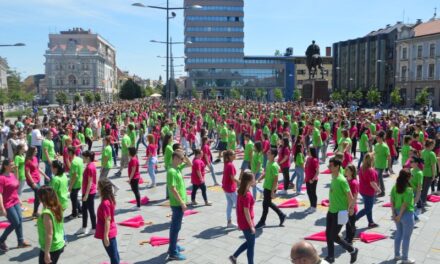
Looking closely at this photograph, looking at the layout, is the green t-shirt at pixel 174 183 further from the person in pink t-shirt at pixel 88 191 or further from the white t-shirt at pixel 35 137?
the white t-shirt at pixel 35 137

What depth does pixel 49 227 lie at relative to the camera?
5.07 metres

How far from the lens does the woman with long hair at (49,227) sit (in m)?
5.09

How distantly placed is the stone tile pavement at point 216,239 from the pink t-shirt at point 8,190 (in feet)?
2.87

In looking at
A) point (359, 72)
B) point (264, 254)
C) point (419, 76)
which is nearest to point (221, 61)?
point (359, 72)

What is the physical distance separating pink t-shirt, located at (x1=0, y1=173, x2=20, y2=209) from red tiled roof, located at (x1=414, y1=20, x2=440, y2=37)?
207ft

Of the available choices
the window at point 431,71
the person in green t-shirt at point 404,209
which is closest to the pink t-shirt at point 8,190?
the person in green t-shirt at point 404,209

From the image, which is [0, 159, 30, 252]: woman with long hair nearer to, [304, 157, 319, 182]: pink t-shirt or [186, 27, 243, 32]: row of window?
[304, 157, 319, 182]: pink t-shirt

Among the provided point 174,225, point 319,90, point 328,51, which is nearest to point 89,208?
point 174,225

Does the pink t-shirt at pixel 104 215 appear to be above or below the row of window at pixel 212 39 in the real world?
below

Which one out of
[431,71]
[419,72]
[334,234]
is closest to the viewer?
[334,234]

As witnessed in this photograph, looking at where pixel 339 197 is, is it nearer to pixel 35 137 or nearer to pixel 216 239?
pixel 216 239

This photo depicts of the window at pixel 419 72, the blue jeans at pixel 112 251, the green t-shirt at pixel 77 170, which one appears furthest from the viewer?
the window at pixel 419 72

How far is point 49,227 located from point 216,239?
3544 mm

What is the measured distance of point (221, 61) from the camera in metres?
104
